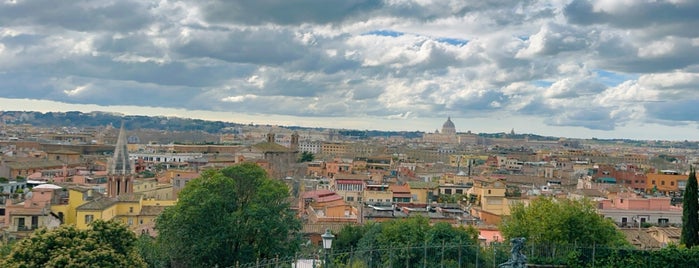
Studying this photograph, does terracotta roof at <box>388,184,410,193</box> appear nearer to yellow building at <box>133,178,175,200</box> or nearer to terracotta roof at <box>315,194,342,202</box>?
terracotta roof at <box>315,194,342,202</box>

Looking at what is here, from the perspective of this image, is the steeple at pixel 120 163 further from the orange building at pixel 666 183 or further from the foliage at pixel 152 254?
the orange building at pixel 666 183

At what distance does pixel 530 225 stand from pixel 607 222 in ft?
11.4

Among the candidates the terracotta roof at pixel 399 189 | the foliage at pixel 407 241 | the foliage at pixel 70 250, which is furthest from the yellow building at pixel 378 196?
the foliage at pixel 70 250

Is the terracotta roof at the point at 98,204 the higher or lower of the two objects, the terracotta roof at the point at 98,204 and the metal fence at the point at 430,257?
the lower

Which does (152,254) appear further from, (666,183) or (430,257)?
(666,183)

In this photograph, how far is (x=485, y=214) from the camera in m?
40.4

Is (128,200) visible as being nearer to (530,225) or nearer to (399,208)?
(399,208)

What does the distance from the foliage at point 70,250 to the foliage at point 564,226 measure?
13.6 meters

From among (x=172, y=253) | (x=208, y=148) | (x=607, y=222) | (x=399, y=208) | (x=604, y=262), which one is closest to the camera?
(x=604, y=262)

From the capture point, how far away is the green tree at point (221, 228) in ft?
66.4

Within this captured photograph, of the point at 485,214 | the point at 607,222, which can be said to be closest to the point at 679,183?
the point at 485,214

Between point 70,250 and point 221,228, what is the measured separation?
581 centimetres

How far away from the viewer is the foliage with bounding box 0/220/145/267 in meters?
14.9

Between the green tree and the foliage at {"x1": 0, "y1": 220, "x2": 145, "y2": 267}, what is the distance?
385 centimetres
